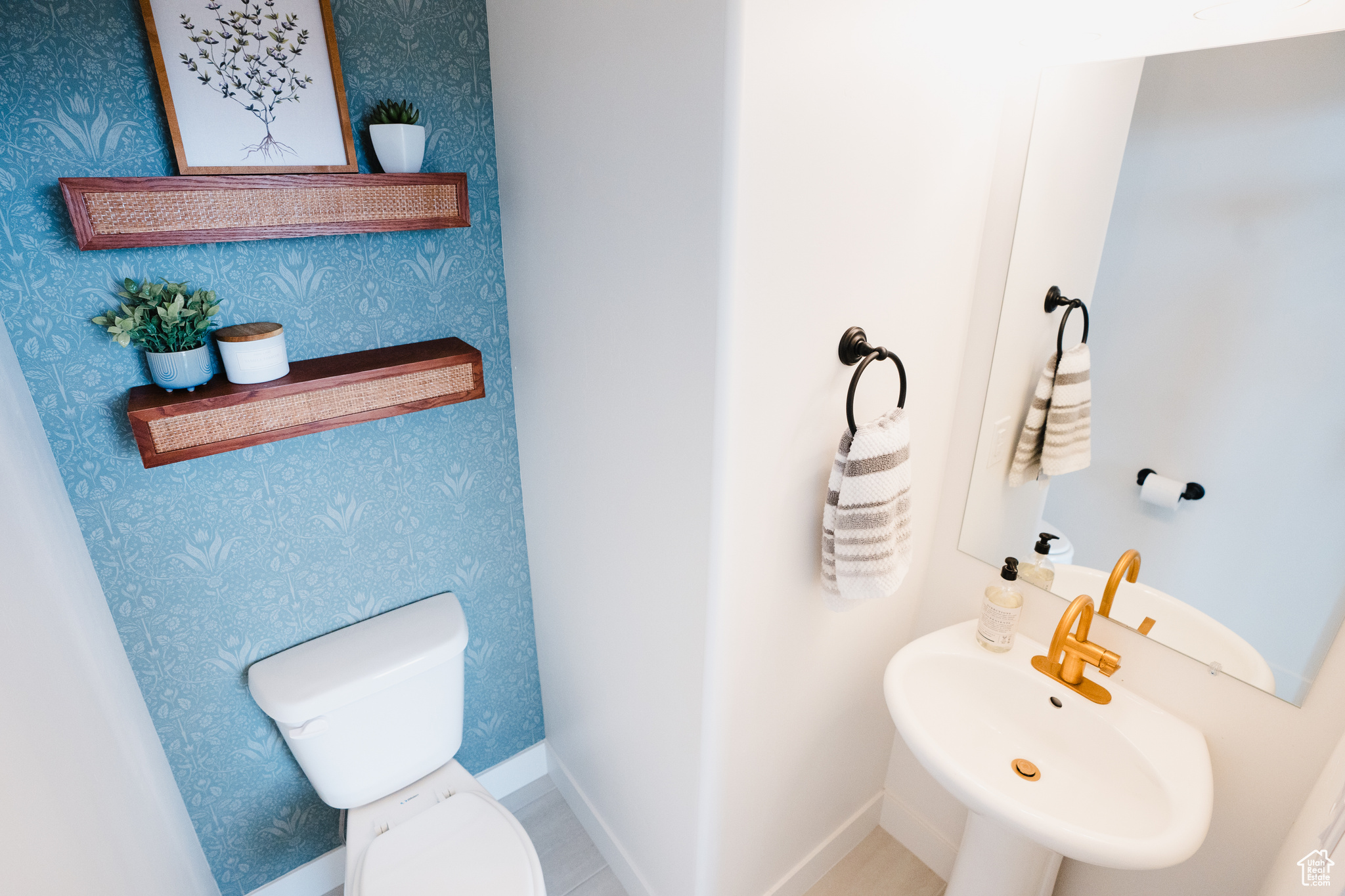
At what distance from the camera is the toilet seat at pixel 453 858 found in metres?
1.32

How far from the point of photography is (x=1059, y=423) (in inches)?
51.1

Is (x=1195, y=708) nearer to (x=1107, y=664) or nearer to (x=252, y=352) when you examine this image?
(x=1107, y=664)

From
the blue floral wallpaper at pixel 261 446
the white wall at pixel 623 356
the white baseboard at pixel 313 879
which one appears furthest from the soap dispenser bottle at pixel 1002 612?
the white baseboard at pixel 313 879

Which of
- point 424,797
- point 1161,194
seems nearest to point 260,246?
point 424,797

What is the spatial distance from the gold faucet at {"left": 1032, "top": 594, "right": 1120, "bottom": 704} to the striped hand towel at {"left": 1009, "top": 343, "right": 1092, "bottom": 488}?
0.83ft

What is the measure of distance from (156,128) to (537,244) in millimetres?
618

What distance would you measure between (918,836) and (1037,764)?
0.67 meters

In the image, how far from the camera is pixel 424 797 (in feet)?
5.09

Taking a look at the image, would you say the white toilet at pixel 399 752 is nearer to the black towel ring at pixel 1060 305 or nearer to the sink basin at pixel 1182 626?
the sink basin at pixel 1182 626

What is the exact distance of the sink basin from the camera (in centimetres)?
115

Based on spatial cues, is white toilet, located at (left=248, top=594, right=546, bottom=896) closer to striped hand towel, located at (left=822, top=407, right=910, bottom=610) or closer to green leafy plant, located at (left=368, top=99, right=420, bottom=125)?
striped hand towel, located at (left=822, top=407, right=910, bottom=610)

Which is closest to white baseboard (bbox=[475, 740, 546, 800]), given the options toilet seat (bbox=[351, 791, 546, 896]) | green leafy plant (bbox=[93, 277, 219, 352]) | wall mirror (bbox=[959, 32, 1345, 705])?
toilet seat (bbox=[351, 791, 546, 896])

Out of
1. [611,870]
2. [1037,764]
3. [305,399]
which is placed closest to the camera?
[305,399]

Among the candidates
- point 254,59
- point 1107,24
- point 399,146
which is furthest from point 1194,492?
point 254,59
